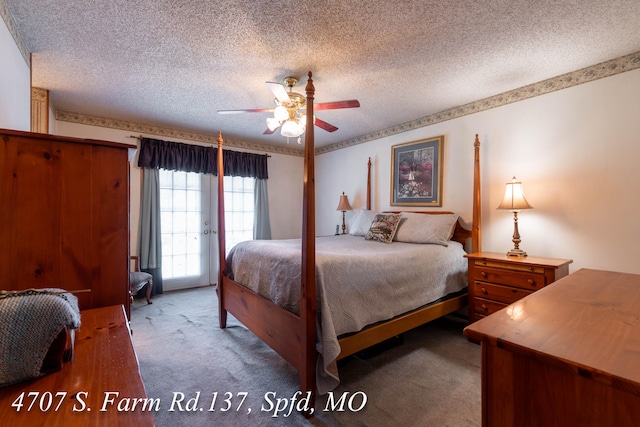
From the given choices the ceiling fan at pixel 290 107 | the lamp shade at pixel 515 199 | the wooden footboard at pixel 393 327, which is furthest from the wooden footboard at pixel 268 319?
the lamp shade at pixel 515 199

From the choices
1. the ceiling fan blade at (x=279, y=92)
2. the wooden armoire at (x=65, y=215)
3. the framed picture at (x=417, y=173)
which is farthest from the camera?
the framed picture at (x=417, y=173)

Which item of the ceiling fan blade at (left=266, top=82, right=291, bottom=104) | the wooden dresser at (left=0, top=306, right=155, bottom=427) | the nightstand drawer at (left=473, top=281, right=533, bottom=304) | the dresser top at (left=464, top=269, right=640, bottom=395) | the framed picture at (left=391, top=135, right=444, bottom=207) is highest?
the ceiling fan blade at (left=266, top=82, right=291, bottom=104)

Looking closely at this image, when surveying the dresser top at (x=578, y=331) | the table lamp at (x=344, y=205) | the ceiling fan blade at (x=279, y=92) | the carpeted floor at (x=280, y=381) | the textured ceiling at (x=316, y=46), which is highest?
the textured ceiling at (x=316, y=46)

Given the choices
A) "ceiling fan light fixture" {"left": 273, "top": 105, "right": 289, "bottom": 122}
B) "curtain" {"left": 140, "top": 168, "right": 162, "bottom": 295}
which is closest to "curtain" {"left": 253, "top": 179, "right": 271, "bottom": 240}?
"curtain" {"left": 140, "top": 168, "right": 162, "bottom": 295}

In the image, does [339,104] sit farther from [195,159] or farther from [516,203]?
[195,159]

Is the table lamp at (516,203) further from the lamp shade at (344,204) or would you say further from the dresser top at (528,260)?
the lamp shade at (344,204)

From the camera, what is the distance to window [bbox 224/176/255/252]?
15.5ft

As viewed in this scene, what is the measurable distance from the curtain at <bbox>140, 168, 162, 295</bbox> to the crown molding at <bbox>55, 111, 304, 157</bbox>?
0.58 m

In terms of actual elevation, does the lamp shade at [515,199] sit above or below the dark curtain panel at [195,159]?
below

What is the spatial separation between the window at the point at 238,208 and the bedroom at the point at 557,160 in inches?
72.9

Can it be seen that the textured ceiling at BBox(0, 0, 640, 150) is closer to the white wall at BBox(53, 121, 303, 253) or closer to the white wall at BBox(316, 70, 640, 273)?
the white wall at BBox(316, 70, 640, 273)

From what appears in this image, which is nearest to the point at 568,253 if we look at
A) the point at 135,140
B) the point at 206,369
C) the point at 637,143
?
the point at 637,143

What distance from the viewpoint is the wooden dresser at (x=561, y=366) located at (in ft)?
1.85

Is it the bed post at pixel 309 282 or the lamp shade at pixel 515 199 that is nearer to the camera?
the bed post at pixel 309 282
